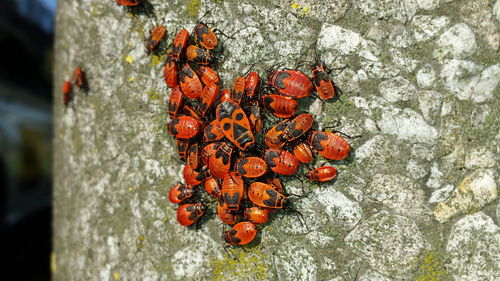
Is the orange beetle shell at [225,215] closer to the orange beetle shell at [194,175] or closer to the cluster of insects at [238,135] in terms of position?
the cluster of insects at [238,135]

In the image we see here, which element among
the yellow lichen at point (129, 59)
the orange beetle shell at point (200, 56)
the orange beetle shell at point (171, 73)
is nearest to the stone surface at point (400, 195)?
the orange beetle shell at point (200, 56)

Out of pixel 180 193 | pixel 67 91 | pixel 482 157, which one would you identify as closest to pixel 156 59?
pixel 180 193

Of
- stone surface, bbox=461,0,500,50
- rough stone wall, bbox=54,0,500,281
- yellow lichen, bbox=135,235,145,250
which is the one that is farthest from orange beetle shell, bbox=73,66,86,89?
stone surface, bbox=461,0,500,50

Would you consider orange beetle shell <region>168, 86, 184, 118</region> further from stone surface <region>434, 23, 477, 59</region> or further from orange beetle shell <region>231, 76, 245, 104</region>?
stone surface <region>434, 23, 477, 59</region>

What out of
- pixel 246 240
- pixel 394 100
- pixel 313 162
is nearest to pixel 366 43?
pixel 394 100

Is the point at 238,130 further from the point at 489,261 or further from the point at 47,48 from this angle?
the point at 47,48

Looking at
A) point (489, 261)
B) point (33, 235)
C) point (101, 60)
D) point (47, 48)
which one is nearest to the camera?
point (489, 261)

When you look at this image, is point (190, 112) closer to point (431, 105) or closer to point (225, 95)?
point (225, 95)
